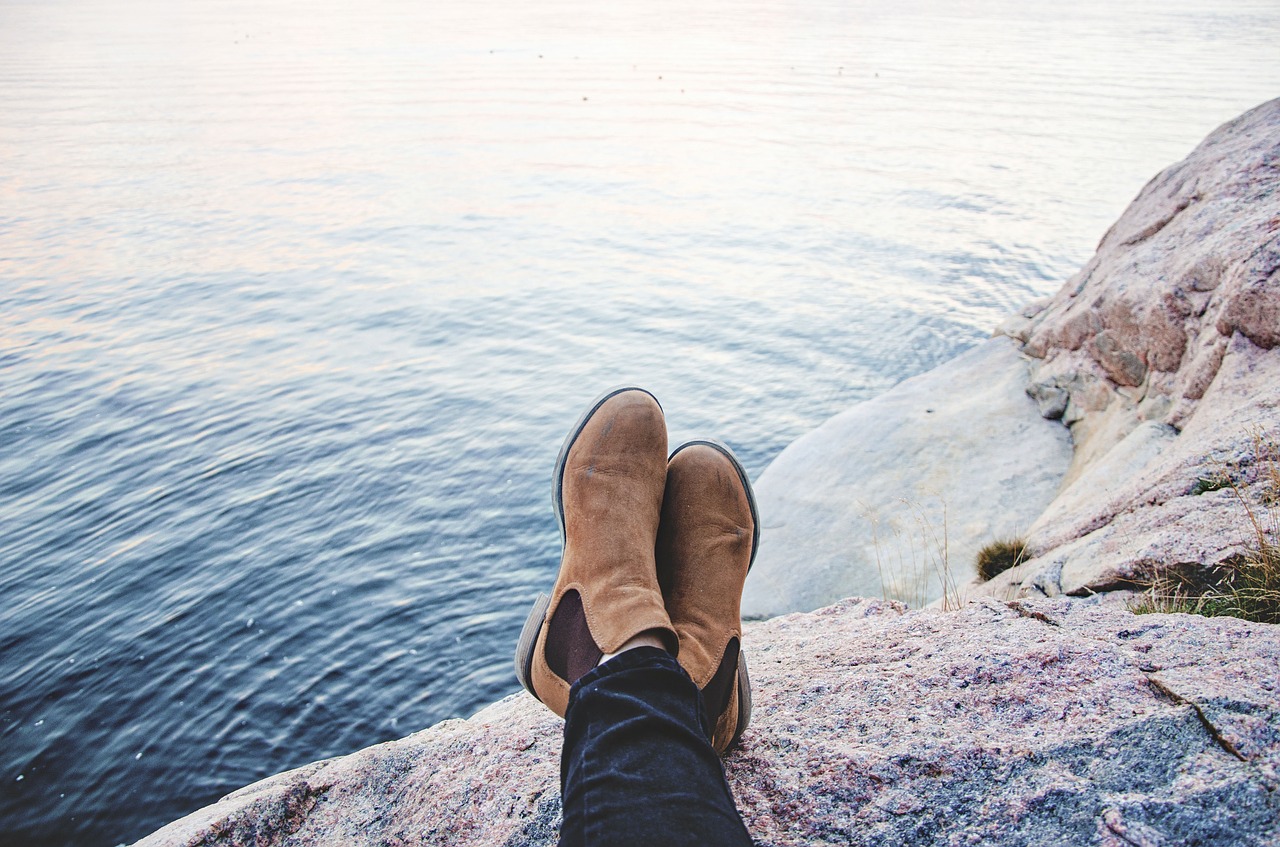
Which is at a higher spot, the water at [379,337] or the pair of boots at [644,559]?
the pair of boots at [644,559]

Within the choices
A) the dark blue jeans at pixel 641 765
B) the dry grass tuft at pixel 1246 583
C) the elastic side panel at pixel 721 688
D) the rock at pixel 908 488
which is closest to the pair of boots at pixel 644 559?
the elastic side panel at pixel 721 688

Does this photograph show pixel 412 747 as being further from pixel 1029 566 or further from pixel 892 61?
pixel 892 61

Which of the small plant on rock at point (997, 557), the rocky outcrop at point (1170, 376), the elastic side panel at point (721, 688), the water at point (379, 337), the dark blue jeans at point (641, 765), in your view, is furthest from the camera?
the water at point (379, 337)

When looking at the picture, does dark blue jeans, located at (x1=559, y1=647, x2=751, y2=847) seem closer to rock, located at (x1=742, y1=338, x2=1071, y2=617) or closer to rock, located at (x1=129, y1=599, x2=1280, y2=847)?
rock, located at (x1=129, y1=599, x2=1280, y2=847)

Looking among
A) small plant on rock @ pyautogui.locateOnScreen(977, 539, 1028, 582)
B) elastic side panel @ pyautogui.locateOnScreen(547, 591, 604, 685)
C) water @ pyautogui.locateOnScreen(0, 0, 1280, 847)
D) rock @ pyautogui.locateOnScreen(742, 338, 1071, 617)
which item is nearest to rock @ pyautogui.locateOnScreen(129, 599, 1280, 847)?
elastic side panel @ pyautogui.locateOnScreen(547, 591, 604, 685)

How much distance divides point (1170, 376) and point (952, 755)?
378 cm

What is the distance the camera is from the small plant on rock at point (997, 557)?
150 inches

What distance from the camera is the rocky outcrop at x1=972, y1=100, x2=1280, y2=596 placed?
8.51ft

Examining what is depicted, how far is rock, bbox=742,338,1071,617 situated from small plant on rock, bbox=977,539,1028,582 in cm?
34

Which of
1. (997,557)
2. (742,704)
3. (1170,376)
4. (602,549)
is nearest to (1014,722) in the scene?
(742,704)

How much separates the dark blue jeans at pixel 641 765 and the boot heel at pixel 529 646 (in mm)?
510

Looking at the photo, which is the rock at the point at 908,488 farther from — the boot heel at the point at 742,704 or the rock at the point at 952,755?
the boot heel at the point at 742,704

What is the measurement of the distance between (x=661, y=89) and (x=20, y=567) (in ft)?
110

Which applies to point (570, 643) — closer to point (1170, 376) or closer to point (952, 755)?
point (952, 755)
